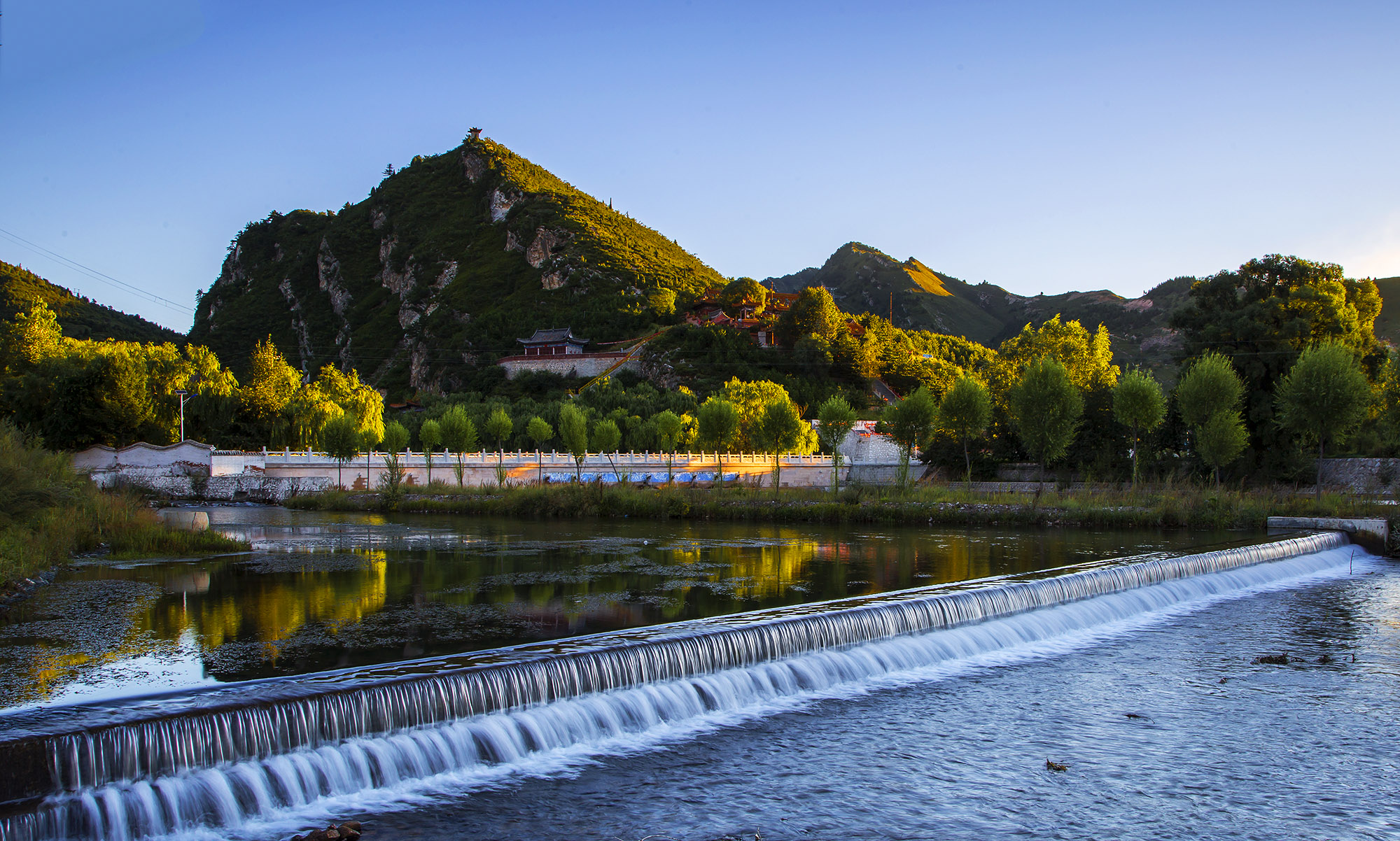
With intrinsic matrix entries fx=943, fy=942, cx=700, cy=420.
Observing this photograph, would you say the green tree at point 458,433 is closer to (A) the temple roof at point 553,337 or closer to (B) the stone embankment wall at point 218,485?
(B) the stone embankment wall at point 218,485

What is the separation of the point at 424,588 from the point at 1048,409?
106ft

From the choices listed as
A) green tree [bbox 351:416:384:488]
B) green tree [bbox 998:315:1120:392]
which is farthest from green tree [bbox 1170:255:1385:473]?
green tree [bbox 351:416:384:488]

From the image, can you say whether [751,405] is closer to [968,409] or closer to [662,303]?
[968,409]

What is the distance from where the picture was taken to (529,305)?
6531 inches

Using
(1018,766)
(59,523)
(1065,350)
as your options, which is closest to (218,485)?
(59,523)

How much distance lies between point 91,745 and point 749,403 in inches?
3280

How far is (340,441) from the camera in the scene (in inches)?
2434

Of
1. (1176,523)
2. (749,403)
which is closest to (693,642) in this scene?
(1176,523)

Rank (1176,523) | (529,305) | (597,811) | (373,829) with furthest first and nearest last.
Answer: (529,305) → (1176,523) → (597,811) → (373,829)

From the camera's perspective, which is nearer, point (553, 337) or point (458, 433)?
point (458, 433)

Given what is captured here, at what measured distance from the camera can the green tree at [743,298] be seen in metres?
138

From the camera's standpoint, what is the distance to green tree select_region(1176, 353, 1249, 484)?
38250 mm

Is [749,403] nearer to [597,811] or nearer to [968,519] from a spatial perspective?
[968,519]

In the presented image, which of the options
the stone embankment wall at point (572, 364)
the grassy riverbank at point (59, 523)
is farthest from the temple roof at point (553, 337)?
the grassy riverbank at point (59, 523)
